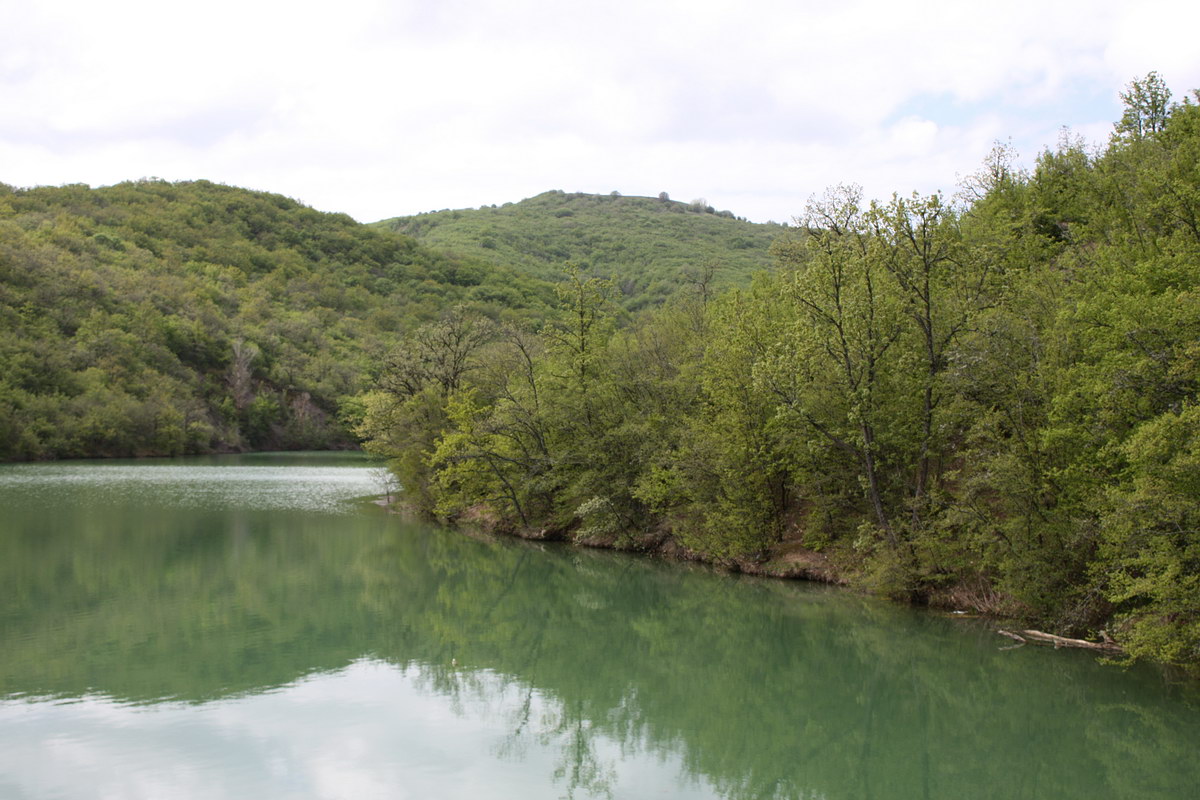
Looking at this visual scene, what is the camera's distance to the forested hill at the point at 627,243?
112m

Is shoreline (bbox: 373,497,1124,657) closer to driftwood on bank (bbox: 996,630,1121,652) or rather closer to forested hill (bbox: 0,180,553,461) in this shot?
driftwood on bank (bbox: 996,630,1121,652)

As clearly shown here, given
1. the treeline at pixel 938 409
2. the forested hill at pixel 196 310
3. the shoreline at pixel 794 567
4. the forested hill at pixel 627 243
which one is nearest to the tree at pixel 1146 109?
the treeline at pixel 938 409

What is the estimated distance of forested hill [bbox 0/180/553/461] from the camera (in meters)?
84.5

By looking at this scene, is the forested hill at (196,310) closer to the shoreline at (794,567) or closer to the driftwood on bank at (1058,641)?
the shoreline at (794,567)

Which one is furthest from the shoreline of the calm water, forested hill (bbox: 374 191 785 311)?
forested hill (bbox: 374 191 785 311)

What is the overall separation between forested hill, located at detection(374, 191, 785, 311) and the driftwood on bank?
70848 millimetres

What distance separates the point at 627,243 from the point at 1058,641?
5249 inches

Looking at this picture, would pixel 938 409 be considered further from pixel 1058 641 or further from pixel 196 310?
pixel 196 310

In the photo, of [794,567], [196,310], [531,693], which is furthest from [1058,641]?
[196,310]

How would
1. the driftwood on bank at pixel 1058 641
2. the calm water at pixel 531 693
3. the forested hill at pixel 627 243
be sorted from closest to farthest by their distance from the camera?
the calm water at pixel 531 693
the driftwood on bank at pixel 1058 641
the forested hill at pixel 627 243

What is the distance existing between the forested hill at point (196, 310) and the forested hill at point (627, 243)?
14.6m

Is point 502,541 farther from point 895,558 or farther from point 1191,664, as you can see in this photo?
point 1191,664

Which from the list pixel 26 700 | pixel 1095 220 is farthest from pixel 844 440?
pixel 26 700

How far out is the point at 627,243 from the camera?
149125 millimetres
